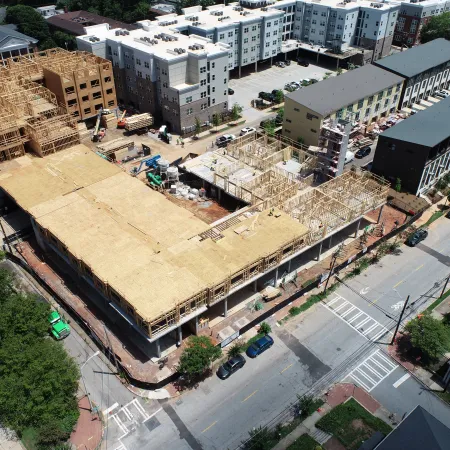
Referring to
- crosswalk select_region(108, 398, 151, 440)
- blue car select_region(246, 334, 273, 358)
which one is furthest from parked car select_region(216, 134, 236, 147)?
crosswalk select_region(108, 398, 151, 440)

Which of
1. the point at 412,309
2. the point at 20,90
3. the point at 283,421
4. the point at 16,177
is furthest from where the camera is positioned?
the point at 20,90

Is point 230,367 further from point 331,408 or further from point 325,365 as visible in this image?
point 331,408

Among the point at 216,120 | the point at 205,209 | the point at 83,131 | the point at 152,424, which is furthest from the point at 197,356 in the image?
the point at 83,131

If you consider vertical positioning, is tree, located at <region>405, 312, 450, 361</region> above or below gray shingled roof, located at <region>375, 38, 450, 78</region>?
below

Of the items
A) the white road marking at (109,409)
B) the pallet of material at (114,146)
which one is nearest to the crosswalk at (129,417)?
the white road marking at (109,409)

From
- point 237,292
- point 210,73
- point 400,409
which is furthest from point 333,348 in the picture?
point 210,73

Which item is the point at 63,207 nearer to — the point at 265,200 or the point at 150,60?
the point at 265,200

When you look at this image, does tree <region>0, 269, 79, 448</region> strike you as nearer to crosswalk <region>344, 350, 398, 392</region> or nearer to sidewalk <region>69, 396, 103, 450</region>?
sidewalk <region>69, 396, 103, 450</region>
